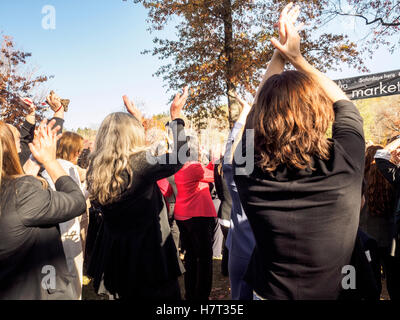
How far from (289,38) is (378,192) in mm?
2650

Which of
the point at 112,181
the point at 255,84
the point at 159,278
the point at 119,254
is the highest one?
the point at 255,84

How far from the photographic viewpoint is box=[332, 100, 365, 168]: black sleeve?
134cm

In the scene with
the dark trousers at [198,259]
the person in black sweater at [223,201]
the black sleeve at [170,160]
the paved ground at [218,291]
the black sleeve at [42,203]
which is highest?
Answer: the black sleeve at [170,160]

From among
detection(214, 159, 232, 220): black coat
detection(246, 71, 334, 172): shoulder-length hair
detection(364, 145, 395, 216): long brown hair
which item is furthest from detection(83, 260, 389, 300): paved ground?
detection(246, 71, 334, 172): shoulder-length hair

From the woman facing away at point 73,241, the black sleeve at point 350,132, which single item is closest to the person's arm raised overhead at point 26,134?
the woman facing away at point 73,241

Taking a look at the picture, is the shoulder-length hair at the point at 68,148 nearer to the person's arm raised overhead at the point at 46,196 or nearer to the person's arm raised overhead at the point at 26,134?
the person's arm raised overhead at the point at 26,134

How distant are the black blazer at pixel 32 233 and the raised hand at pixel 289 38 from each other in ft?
5.05

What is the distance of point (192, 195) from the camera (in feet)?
13.7

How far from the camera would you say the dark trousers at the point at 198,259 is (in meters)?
3.76

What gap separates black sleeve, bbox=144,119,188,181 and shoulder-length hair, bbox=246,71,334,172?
0.93m

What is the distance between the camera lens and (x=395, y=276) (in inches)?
108

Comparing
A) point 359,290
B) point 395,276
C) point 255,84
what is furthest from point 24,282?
point 255,84
